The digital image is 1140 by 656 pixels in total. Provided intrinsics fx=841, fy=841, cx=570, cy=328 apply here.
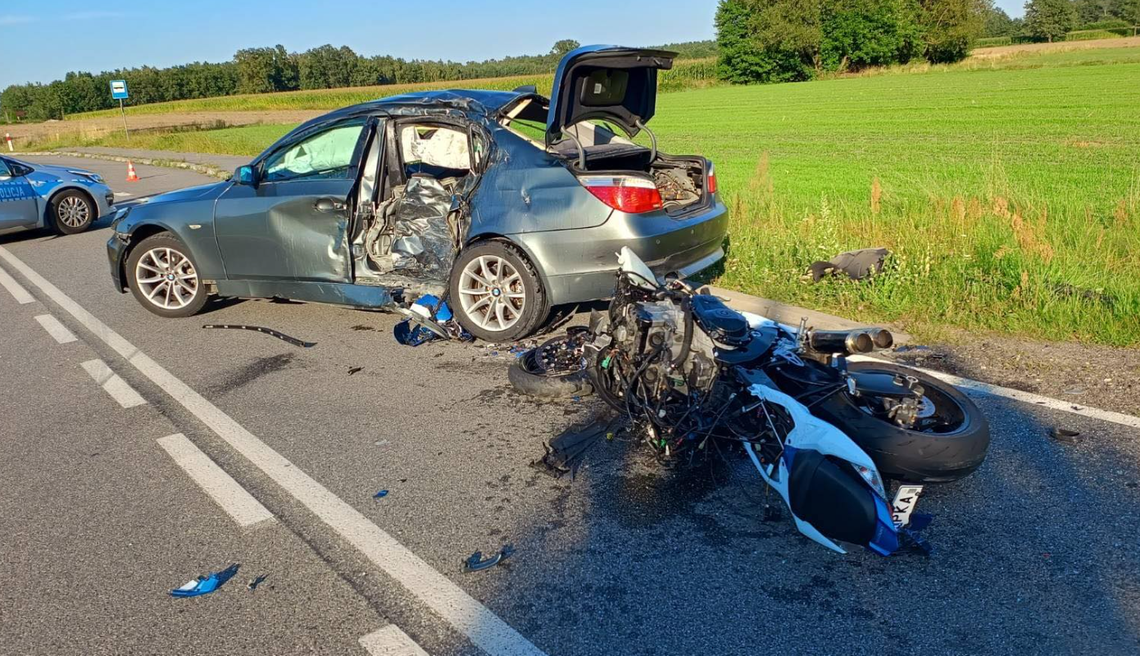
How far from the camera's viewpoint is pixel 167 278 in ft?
24.4

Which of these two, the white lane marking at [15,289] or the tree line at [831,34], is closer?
the white lane marking at [15,289]

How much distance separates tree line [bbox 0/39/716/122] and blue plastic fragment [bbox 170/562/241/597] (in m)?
100

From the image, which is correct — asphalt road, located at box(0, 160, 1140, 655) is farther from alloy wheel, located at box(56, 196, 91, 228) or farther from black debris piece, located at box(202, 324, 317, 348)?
alloy wheel, located at box(56, 196, 91, 228)

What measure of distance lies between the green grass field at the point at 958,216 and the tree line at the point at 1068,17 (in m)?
102

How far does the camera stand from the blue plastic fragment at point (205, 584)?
322cm

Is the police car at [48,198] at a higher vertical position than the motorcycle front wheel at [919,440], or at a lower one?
higher

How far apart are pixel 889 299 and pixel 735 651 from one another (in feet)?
14.3

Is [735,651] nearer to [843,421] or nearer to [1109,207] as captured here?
[843,421]

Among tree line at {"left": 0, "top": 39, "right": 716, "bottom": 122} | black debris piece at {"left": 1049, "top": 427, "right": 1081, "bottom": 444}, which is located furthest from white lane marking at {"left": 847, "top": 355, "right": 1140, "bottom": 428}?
tree line at {"left": 0, "top": 39, "right": 716, "bottom": 122}

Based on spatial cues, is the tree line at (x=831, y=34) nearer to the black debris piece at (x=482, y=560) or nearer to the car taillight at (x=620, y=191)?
the car taillight at (x=620, y=191)

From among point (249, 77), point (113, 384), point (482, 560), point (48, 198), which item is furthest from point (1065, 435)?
point (249, 77)

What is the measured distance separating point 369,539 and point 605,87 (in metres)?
3.90

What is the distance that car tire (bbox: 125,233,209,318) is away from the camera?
7.41 m

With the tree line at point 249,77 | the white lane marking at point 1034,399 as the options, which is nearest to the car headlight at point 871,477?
the white lane marking at point 1034,399
